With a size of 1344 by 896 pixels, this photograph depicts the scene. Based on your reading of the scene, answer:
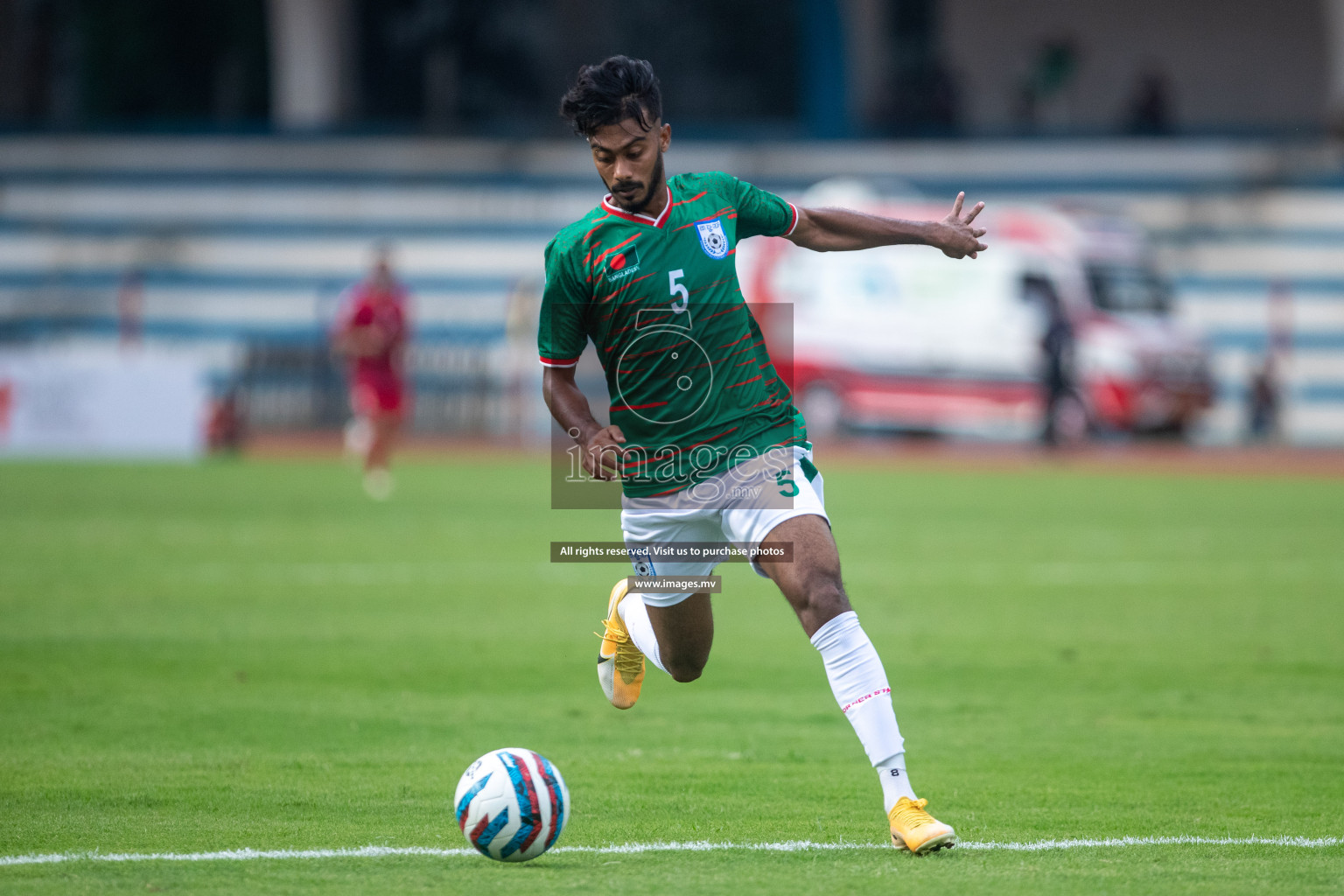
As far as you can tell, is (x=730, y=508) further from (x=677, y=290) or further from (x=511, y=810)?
(x=511, y=810)

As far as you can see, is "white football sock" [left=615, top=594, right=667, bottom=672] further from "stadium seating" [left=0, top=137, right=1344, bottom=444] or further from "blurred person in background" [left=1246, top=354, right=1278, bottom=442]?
"blurred person in background" [left=1246, top=354, right=1278, bottom=442]

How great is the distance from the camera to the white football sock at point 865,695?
17.2 ft

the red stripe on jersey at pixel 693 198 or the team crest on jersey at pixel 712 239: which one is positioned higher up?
the red stripe on jersey at pixel 693 198

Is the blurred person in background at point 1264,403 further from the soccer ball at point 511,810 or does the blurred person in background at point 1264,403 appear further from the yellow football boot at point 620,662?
the soccer ball at point 511,810

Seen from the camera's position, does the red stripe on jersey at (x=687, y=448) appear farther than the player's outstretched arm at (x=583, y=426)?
Yes

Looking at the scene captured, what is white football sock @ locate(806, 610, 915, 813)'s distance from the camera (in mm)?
5254

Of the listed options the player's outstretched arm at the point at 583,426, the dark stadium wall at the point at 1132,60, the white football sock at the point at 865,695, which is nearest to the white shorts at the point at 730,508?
the player's outstretched arm at the point at 583,426

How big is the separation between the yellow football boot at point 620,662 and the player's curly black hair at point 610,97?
6.53ft

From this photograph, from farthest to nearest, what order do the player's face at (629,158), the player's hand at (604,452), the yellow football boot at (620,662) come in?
1. the yellow football boot at (620,662)
2. the player's face at (629,158)
3. the player's hand at (604,452)

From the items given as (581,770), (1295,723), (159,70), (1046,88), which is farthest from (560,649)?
(159,70)

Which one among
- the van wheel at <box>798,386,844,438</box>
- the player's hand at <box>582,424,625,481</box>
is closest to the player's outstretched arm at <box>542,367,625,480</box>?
the player's hand at <box>582,424,625,481</box>

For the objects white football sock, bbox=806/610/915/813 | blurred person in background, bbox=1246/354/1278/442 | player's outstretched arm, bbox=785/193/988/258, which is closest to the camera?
white football sock, bbox=806/610/915/813

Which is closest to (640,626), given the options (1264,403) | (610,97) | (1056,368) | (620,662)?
(620,662)

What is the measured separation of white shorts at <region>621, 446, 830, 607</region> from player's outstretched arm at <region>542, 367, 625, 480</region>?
270 millimetres
